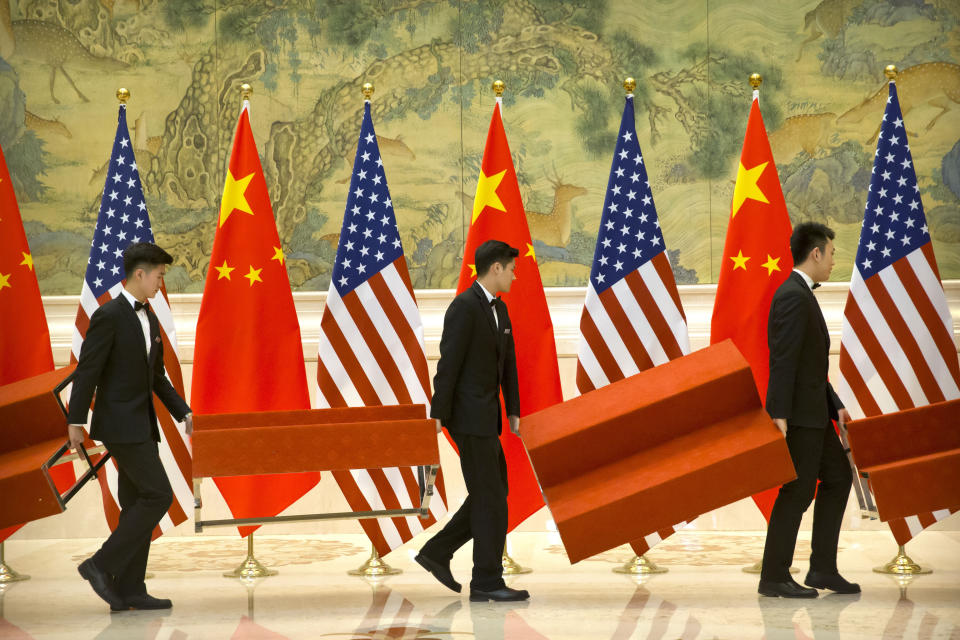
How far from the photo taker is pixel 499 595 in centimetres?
521

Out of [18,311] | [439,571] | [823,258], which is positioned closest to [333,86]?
[18,311]

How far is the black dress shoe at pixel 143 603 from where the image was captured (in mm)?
5168

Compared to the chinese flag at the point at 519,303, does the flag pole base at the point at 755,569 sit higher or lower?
lower

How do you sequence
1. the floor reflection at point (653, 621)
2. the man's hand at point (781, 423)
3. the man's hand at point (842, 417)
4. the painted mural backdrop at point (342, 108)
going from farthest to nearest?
1. the painted mural backdrop at point (342, 108)
2. the man's hand at point (842, 417)
3. the man's hand at point (781, 423)
4. the floor reflection at point (653, 621)

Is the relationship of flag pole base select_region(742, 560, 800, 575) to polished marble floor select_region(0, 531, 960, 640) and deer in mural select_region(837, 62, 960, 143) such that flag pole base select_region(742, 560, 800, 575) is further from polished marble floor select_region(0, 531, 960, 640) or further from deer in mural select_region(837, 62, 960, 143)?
deer in mural select_region(837, 62, 960, 143)

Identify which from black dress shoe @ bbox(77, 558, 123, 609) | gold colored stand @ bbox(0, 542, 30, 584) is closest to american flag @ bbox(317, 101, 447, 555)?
black dress shoe @ bbox(77, 558, 123, 609)

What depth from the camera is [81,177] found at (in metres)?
8.17

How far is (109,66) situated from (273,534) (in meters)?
3.80

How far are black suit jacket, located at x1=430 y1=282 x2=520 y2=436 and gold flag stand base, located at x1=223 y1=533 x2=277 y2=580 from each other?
5.53ft

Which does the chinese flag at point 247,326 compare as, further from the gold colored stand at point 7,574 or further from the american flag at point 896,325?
the american flag at point 896,325

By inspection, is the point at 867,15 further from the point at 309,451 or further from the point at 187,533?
the point at 187,533

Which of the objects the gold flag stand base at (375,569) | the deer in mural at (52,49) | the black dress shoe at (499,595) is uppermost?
the deer in mural at (52,49)

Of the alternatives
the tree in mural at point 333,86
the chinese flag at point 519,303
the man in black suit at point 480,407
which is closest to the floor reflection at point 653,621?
the man in black suit at point 480,407

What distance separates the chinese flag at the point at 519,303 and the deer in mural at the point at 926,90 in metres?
3.25
